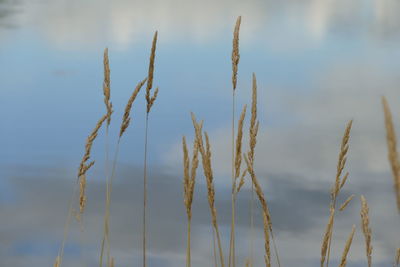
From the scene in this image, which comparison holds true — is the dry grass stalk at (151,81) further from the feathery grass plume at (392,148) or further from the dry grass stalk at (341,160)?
the feathery grass plume at (392,148)

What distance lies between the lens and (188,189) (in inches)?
69.1

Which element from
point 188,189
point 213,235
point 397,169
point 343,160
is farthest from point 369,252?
point 397,169

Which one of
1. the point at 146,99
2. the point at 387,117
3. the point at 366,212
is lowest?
the point at 366,212

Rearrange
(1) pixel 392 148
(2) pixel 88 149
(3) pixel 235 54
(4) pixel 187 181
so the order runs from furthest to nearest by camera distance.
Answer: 1. (3) pixel 235 54
2. (2) pixel 88 149
3. (4) pixel 187 181
4. (1) pixel 392 148

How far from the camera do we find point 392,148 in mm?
1090

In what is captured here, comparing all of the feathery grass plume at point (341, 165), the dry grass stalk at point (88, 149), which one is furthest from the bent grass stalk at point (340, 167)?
the dry grass stalk at point (88, 149)

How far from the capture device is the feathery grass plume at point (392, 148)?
106 centimetres

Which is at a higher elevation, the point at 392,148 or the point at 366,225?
the point at 392,148

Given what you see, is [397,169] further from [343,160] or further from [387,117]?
[343,160]

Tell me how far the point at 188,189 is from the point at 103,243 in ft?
2.02

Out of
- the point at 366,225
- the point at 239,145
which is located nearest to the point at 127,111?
the point at 239,145

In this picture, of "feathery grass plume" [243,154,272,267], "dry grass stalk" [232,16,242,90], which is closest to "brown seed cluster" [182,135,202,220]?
"feathery grass plume" [243,154,272,267]

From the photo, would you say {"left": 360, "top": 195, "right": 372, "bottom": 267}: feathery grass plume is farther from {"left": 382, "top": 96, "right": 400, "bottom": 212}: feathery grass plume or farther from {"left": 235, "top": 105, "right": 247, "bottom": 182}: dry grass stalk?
{"left": 382, "top": 96, "right": 400, "bottom": 212}: feathery grass plume

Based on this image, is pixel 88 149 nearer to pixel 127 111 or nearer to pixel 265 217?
pixel 127 111
